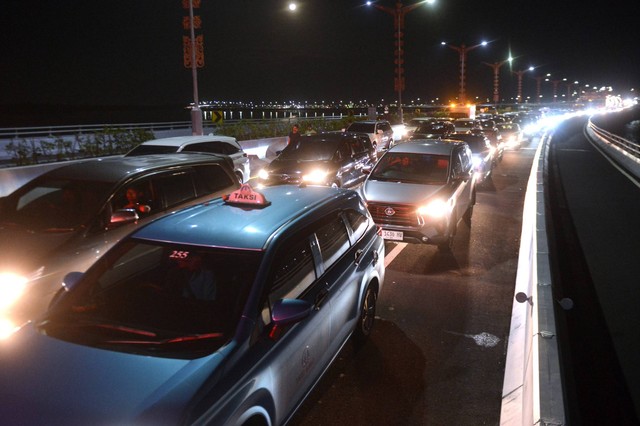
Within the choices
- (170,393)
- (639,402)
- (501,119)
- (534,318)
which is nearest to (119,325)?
(170,393)

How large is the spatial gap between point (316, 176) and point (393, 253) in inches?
154

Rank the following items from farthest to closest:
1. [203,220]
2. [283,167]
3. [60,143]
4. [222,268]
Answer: [60,143] < [283,167] < [203,220] < [222,268]

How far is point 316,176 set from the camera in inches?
484

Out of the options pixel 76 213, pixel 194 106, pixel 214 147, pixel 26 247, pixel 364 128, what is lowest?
pixel 26 247

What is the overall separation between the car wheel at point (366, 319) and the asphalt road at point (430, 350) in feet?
0.42

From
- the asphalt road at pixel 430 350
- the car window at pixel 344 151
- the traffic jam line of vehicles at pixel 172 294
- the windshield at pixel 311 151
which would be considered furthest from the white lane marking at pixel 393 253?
the car window at pixel 344 151

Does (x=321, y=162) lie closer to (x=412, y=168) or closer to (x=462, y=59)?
(x=412, y=168)

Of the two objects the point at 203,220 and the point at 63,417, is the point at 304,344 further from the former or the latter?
the point at 63,417

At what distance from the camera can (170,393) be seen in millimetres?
2689

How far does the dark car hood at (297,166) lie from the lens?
12555 millimetres

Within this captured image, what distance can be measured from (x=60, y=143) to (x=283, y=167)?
14.1 m

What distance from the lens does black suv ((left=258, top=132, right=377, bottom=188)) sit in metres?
12.5

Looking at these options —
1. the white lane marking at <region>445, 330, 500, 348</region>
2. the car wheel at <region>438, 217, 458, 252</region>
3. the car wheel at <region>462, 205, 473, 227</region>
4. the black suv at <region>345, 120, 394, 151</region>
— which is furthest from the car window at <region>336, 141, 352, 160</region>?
the black suv at <region>345, 120, 394, 151</region>

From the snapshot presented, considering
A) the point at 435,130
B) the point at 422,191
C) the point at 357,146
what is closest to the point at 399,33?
the point at 435,130
